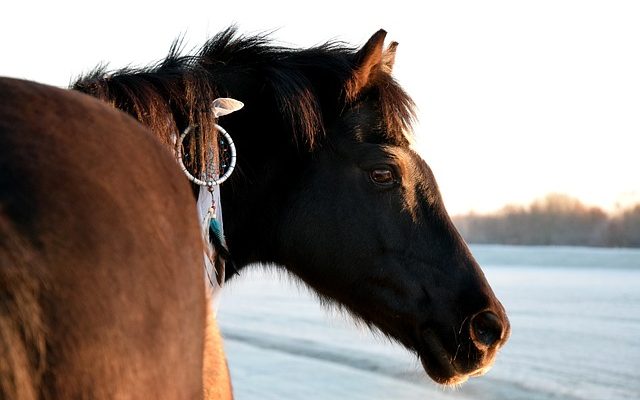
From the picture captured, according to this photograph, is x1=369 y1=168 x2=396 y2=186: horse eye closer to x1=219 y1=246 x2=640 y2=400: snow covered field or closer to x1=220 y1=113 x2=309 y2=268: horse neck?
x1=220 y1=113 x2=309 y2=268: horse neck

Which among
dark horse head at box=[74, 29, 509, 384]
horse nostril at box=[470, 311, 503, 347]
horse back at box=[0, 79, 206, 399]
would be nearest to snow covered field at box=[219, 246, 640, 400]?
dark horse head at box=[74, 29, 509, 384]

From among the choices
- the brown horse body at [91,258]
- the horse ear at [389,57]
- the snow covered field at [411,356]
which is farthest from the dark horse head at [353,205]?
the brown horse body at [91,258]

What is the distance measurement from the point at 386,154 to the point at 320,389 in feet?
14.4

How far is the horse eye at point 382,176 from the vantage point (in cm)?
255

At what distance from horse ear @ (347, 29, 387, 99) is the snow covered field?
87 cm

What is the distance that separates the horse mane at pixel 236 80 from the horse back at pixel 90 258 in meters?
1.06

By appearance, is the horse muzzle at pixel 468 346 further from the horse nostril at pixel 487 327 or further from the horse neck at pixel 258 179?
the horse neck at pixel 258 179

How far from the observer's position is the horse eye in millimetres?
2551

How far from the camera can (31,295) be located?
964mm

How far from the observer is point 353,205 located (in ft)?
8.34

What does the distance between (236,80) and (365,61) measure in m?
0.46

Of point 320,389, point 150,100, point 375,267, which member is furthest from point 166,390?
point 320,389

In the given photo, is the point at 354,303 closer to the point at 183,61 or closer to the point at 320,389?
the point at 183,61

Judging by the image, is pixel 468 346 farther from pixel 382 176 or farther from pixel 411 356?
pixel 411 356
